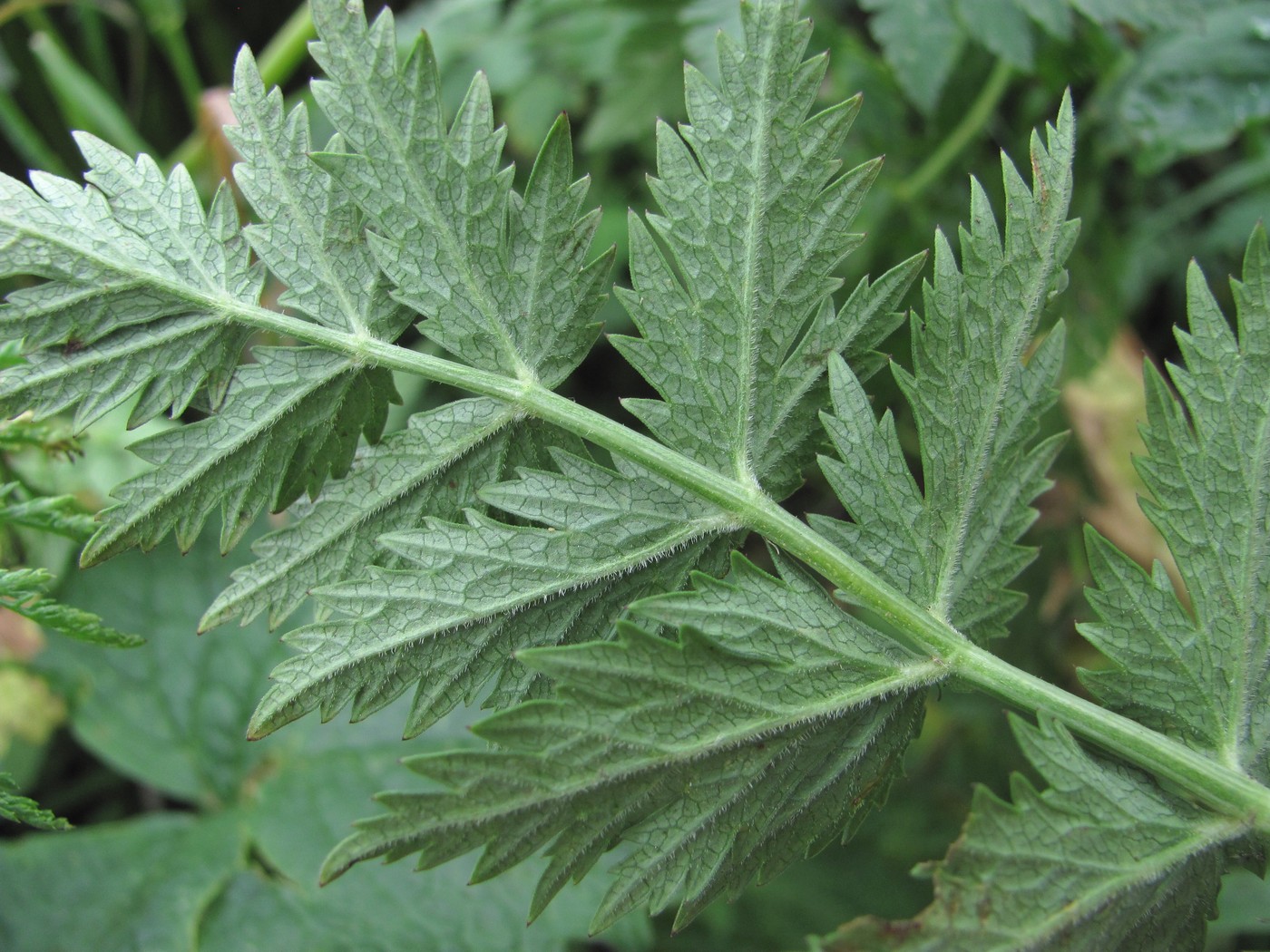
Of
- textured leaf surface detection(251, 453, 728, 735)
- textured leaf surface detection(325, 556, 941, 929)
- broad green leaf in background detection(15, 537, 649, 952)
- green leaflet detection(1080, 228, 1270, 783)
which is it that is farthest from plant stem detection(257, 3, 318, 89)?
green leaflet detection(1080, 228, 1270, 783)

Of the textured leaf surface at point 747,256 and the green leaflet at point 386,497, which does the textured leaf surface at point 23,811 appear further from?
the textured leaf surface at point 747,256

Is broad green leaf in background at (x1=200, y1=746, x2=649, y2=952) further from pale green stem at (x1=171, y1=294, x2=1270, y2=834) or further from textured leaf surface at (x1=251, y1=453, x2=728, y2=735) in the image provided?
pale green stem at (x1=171, y1=294, x2=1270, y2=834)

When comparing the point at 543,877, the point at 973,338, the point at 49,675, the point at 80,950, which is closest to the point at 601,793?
the point at 543,877

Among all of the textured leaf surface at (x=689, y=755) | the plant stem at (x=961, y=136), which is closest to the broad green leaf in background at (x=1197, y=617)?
the textured leaf surface at (x=689, y=755)

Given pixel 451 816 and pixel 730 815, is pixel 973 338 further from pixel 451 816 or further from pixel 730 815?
pixel 451 816

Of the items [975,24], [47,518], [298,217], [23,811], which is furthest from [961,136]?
[23,811]

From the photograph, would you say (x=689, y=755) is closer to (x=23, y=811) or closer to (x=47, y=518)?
(x=23, y=811)
